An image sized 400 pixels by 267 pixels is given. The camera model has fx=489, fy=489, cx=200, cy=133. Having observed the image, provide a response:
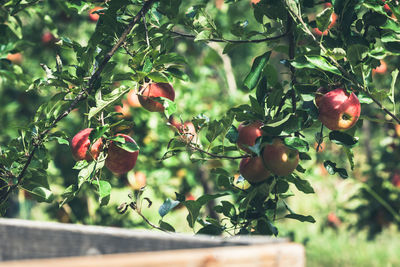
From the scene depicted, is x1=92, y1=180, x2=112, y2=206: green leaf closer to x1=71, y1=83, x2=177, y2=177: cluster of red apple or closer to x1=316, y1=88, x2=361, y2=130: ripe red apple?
x1=71, y1=83, x2=177, y2=177: cluster of red apple

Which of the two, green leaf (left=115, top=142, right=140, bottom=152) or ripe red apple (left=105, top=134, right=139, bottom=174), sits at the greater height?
green leaf (left=115, top=142, right=140, bottom=152)

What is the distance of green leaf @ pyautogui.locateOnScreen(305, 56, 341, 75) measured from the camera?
103 cm

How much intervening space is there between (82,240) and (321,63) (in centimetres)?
68

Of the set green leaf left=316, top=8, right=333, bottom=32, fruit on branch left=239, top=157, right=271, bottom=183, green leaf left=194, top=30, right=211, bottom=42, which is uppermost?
green leaf left=316, top=8, right=333, bottom=32

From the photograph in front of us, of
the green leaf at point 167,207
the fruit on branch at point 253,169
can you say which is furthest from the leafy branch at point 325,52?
the green leaf at point 167,207

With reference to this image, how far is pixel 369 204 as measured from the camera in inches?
113

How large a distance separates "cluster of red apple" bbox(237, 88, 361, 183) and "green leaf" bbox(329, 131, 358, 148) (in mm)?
22

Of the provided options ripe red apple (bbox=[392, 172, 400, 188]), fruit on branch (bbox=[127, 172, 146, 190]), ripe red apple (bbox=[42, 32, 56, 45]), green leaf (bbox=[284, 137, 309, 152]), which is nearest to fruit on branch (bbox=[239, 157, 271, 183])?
green leaf (bbox=[284, 137, 309, 152])

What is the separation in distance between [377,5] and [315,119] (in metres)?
0.28

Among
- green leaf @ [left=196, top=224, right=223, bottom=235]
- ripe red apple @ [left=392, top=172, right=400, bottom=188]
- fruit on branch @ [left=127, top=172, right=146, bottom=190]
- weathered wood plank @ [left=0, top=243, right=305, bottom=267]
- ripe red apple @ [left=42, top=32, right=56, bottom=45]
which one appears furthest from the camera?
ripe red apple @ [left=42, top=32, right=56, bottom=45]

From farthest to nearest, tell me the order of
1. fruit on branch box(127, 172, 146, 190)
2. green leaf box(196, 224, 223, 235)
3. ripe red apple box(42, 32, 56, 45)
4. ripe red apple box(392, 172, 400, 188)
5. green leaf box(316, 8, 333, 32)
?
ripe red apple box(42, 32, 56, 45) < ripe red apple box(392, 172, 400, 188) < fruit on branch box(127, 172, 146, 190) < green leaf box(196, 224, 223, 235) < green leaf box(316, 8, 333, 32)

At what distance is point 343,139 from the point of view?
114 cm

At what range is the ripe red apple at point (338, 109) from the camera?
42.0 inches

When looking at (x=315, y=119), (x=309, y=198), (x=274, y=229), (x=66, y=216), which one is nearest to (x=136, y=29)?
(x=315, y=119)
